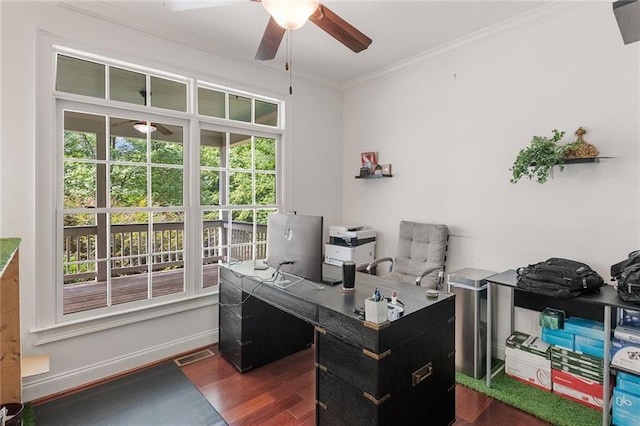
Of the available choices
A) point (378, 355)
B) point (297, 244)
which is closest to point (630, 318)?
point (378, 355)

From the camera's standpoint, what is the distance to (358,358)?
66.0 inches

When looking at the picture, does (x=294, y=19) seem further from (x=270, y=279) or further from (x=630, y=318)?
(x=630, y=318)

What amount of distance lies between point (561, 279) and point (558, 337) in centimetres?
58

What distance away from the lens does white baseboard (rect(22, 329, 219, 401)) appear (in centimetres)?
238

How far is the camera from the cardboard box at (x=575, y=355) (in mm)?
2209

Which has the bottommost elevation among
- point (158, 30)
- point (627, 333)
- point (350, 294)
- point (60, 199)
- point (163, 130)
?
point (627, 333)

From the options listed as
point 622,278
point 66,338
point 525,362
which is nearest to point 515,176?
point 622,278

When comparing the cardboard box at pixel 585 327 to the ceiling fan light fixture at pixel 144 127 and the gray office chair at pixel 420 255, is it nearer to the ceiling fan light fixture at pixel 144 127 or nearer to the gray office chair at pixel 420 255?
the gray office chair at pixel 420 255

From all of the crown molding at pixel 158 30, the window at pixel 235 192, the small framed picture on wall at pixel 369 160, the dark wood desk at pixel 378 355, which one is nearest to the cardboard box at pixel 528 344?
the dark wood desk at pixel 378 355

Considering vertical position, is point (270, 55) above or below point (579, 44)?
below

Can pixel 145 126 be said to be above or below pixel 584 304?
above

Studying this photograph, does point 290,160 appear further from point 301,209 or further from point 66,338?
point 66,338

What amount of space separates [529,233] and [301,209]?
2.30 meters

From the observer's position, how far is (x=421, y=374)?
180 centimetres
